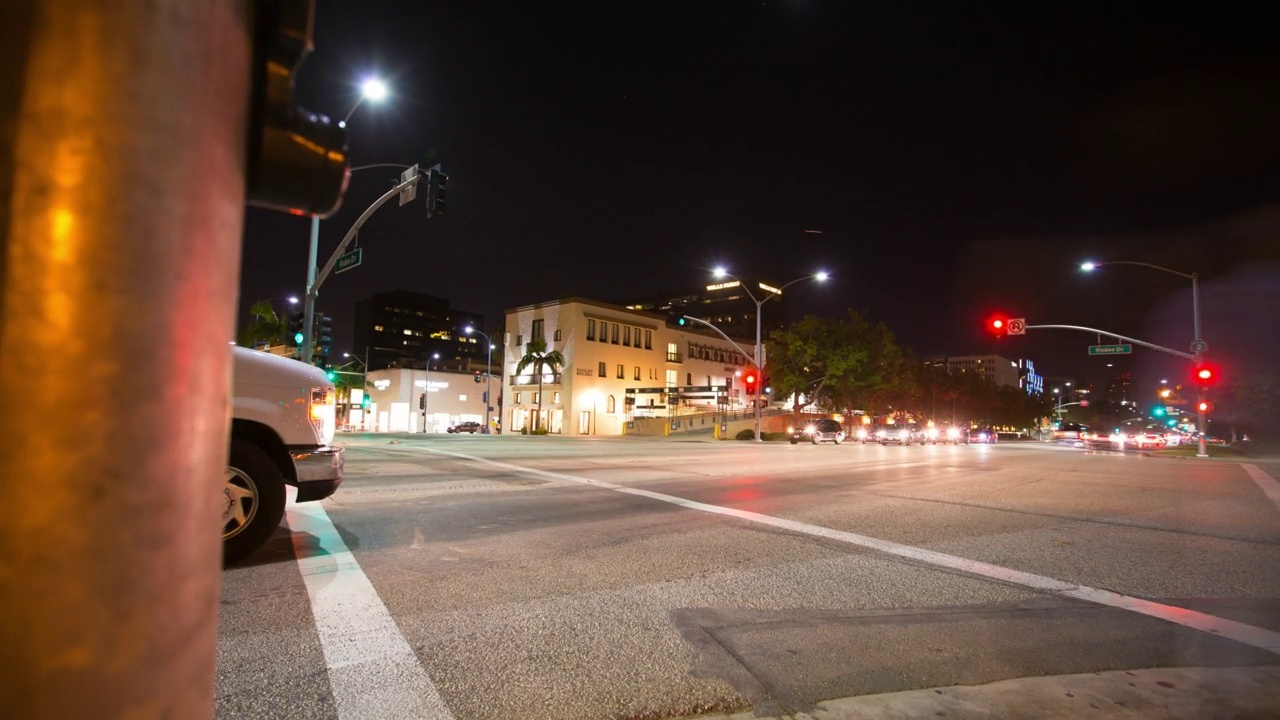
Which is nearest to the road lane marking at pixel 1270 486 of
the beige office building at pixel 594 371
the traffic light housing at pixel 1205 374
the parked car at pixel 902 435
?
the traffic light housing at pixel 1205 374

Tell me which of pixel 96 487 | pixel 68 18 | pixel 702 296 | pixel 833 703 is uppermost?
pixel 702 296

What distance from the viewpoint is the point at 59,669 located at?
66 centimetres

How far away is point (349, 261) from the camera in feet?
57.8

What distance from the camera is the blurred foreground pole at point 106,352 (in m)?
0.64

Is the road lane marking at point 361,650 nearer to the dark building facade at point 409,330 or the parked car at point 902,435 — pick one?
the parked car at point 902,435

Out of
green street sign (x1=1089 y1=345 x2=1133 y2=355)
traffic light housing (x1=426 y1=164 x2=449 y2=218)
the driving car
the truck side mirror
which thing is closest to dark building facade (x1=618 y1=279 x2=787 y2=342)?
the driving car

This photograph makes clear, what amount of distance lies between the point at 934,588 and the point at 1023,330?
25.7m

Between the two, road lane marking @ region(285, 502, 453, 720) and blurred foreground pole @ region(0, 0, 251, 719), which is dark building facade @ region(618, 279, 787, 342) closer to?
road lane marking @ region(285, 502, 453, 720)

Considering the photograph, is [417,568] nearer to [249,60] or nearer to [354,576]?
[354,576]

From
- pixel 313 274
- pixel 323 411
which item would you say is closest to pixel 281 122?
pixel 323 411

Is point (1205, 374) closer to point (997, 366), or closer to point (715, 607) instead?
point (715, 607)

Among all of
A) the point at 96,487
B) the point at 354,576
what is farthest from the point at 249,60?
the point at 354,576

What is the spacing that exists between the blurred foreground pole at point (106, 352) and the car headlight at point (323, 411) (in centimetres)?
505

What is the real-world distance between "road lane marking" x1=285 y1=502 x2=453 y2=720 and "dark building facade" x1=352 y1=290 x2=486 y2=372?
147 m
